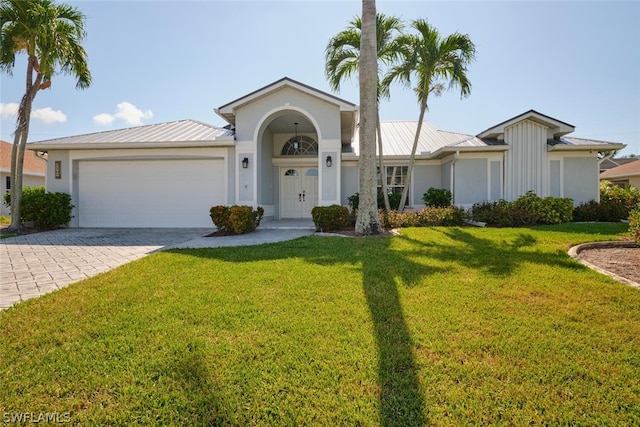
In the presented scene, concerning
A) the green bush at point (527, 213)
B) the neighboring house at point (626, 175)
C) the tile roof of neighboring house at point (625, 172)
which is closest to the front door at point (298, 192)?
the green bush at point (527, 213)

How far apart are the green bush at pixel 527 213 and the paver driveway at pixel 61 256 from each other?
10346 mm

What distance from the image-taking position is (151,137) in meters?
12.6

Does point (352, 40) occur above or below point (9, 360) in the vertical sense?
above

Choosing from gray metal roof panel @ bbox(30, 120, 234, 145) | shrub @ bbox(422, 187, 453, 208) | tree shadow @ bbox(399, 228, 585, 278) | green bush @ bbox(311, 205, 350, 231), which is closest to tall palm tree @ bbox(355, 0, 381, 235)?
green bush @ bbox(311, 205, 350, 231)

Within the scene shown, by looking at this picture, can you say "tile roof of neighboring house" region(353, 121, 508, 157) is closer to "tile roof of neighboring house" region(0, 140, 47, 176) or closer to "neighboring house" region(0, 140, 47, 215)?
"neighboring house" region(0, 140, 47, 215)

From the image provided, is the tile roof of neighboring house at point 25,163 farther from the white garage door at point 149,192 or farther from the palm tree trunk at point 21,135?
the white garage door at point 149,192

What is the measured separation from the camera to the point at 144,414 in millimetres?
2137

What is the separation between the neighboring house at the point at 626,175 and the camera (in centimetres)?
2183

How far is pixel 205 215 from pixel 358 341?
35.2 feet

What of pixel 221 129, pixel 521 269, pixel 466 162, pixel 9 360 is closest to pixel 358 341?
pixel 9 360

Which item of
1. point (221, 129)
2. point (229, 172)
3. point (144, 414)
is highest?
point (221, 129)

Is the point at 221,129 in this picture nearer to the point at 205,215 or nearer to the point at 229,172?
the point at 229,172

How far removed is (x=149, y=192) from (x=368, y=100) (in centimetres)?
941

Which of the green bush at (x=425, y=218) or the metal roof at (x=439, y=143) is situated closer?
the green bush at (x=425, y=218)
